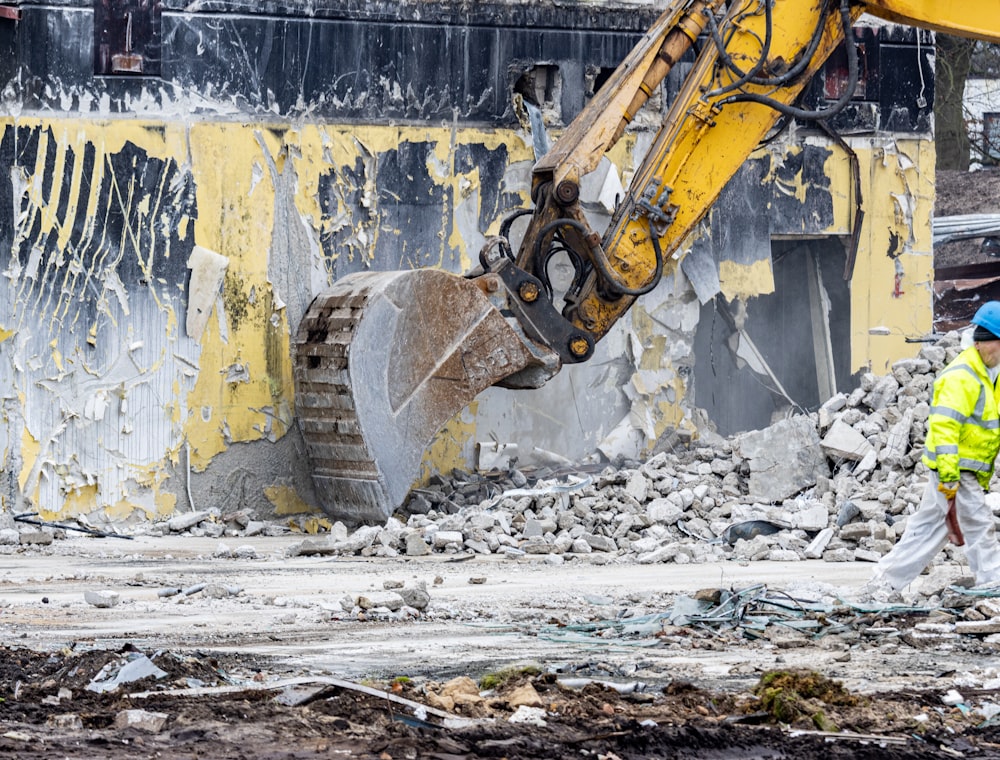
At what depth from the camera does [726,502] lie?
11047 millimetres

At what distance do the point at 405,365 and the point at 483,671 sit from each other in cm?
483

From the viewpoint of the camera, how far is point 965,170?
84.4 feet

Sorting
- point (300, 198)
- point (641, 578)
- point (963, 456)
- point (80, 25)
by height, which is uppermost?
point (80, 25)

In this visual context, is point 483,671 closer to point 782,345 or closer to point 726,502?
point 726,502

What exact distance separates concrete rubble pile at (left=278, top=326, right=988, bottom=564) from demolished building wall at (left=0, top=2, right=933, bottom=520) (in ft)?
3.41

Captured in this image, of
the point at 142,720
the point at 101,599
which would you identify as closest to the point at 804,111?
the point at 101,599

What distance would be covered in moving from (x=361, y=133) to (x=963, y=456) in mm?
5909

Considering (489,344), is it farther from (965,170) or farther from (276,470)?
(965,170)

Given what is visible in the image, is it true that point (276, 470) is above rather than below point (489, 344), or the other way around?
below

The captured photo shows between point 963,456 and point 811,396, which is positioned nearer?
point 963,456

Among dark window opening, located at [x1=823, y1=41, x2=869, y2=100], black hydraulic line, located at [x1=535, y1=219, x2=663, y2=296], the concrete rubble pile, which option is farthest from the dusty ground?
dark window opening, located at [x1=823, y1=41, x2=869, y2=100]

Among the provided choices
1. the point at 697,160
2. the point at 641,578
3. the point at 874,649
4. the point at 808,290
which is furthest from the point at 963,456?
the point at 808,290

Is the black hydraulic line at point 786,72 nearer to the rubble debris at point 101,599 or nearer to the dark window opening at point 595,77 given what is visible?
the dark window opening at point 595,77

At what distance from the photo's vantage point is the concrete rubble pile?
32.8 ft
